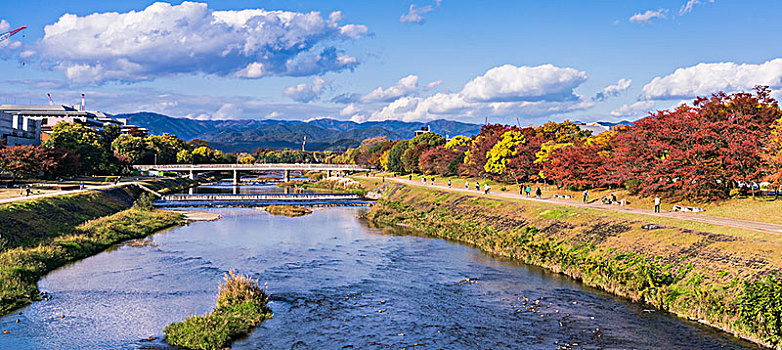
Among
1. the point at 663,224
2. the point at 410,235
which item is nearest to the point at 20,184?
the point at 410,235

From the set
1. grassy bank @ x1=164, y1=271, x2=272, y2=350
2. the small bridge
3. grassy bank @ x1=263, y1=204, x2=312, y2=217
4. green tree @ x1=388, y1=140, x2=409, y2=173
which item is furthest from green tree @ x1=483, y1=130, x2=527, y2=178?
green tree @ x1=388, y1=140, x2=409, y2=173

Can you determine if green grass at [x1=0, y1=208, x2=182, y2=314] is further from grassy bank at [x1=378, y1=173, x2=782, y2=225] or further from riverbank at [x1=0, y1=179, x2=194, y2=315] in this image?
grassy bank at [x1=378, y1=173, x2=782, y2=225]

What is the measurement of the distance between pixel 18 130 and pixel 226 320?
111211 mm

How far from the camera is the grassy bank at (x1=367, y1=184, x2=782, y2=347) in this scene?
23391mm

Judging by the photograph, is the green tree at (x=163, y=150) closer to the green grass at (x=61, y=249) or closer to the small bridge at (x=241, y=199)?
the small bridge at (x=241, y=199)

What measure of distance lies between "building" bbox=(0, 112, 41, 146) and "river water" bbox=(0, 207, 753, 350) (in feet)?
249

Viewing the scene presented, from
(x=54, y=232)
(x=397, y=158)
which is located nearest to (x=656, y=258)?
(x=54, y=232)

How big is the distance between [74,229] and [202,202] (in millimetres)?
38900

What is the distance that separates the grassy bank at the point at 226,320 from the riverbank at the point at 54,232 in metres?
9.77

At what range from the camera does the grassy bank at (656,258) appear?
2339 centimetres

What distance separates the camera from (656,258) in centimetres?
3098

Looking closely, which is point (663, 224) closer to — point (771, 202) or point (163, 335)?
point (771, 202)

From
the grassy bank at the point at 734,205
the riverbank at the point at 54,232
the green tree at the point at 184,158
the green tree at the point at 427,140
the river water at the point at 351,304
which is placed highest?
the green tree at the point at 427,140

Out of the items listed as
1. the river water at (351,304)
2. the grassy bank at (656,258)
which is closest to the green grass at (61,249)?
the river water at (351,304)
